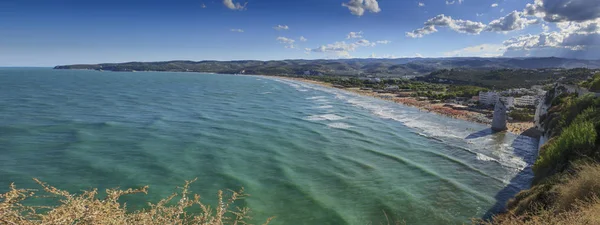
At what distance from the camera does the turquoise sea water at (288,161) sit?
18225mm

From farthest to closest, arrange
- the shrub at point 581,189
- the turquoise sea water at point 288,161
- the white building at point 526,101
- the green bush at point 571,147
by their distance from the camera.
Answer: the white building at point 526,101 < the turquoise sea water at point 288,161 < the green bush at point 571,147 < the shrub at point 581,189

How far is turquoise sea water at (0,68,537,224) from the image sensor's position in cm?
1822

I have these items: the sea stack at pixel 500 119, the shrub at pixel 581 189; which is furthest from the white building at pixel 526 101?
the shrub at pixel 581 189

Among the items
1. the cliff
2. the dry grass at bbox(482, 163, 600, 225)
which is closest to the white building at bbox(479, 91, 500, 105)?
the cliff

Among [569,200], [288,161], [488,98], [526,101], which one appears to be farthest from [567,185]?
[526,101]

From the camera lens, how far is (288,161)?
25.4 meters

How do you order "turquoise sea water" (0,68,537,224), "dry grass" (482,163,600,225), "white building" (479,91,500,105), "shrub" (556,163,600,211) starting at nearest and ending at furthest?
"dry grass" (482,163,600,225) → "shrub" (556,163,600,211) → "turquoise sea water" (0,68,537,224) → "white building" (479,91,500,105)

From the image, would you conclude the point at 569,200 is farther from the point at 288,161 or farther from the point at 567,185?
the point at 288,161

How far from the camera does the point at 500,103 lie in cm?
4247

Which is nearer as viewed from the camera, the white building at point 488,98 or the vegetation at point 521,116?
the vegetation at point 521,116

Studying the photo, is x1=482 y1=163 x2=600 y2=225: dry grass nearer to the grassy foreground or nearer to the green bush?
the grassy foreground

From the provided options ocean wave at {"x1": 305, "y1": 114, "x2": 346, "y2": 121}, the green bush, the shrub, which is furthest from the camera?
ocean wave at {"x1": 305, "y1": 114, "x2": 346, "y2": 121}

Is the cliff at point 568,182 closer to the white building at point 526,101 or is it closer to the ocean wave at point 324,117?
the ocean wave at point 324,117

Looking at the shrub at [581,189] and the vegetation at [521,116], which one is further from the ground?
the shrub at [581,189]
